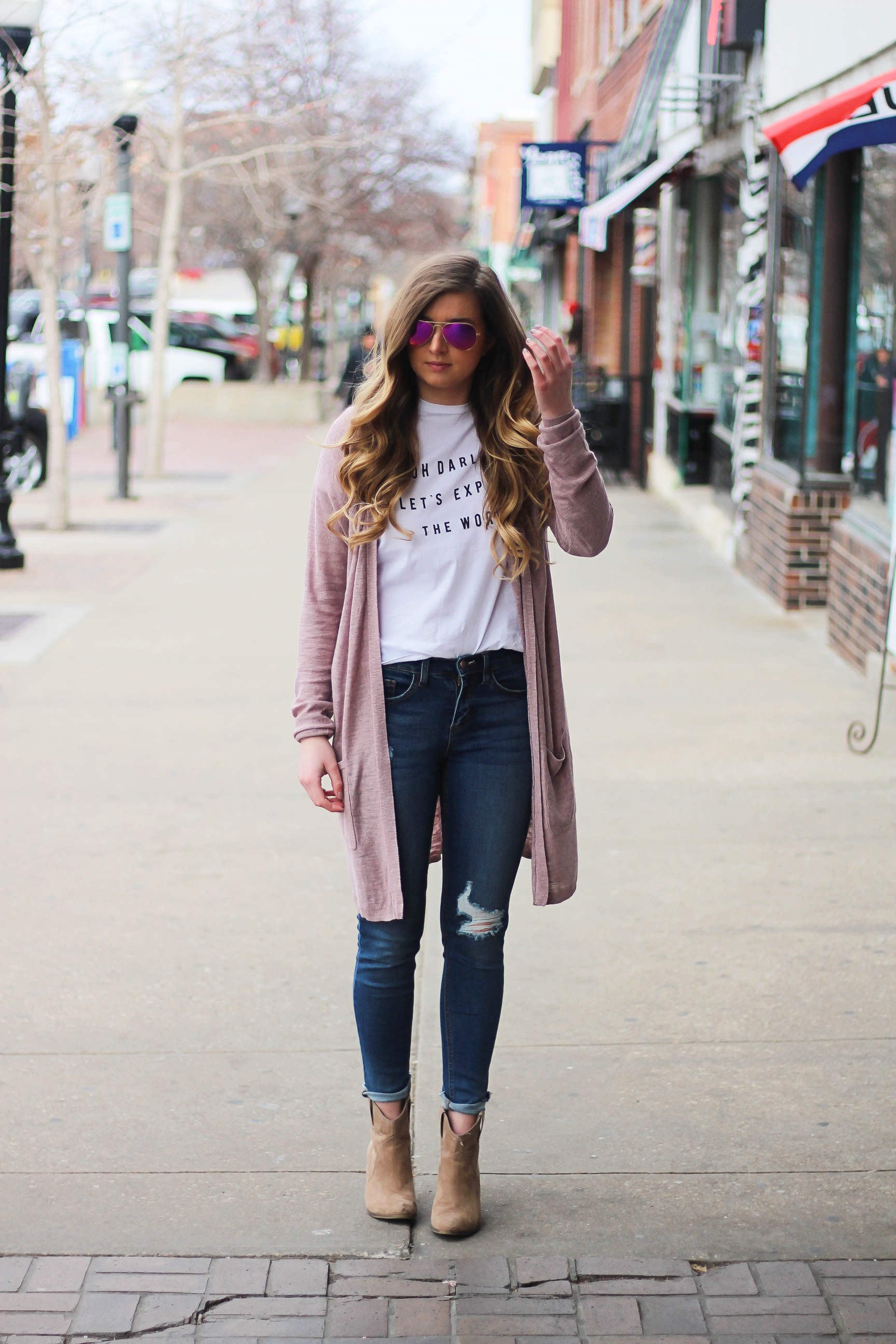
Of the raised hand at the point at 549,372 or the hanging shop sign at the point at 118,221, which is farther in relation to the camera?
the hanging shop sign at the point at 118,221

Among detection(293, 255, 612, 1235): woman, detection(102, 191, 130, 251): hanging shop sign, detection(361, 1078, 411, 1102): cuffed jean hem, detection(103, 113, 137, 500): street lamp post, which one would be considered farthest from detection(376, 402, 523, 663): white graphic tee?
detection(102, 191, 130, 251): hanging shop sign

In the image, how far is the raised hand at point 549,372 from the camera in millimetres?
2881

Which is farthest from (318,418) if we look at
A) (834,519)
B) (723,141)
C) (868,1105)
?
(868,1105)

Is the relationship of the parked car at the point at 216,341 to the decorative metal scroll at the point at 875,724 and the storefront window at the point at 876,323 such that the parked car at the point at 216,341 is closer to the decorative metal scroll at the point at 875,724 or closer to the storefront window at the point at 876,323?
the storefront window at the point at 876,323

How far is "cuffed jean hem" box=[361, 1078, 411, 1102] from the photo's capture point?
3287 millimetres

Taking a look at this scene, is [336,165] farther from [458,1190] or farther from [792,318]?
[458,1190]

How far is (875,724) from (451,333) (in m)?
4.25

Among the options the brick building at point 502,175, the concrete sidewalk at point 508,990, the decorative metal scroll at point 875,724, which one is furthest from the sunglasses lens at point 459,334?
the brick building at point 502,175

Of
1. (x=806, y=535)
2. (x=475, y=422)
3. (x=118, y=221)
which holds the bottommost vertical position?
(x=806, y=535)

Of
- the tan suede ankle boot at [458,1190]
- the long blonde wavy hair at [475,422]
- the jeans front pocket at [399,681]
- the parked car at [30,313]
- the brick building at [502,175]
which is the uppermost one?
the brick building at [502,175]

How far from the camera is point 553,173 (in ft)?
66.2

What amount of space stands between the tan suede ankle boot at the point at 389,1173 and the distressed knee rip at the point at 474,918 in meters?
0.42

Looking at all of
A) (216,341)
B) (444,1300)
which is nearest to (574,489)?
(444,1300)

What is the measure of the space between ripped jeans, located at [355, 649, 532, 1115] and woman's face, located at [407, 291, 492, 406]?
1.72 feet
